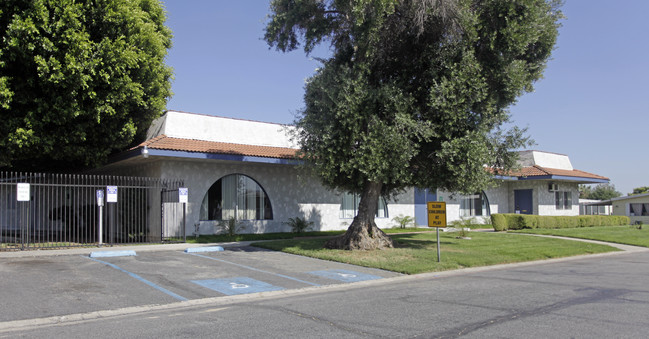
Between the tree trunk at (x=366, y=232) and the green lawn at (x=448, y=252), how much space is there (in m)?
0.44

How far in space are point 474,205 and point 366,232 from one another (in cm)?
1812

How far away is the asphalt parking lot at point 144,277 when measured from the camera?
324 inches

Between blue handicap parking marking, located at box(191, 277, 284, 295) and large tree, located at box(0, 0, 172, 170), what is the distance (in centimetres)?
930

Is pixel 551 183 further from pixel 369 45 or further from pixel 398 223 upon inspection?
pixel 369 45

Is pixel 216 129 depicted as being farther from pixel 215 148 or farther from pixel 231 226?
pixel 231 226

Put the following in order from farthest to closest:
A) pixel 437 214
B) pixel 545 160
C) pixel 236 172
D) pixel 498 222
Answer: pixel 545 160 < pixel 498 222 < pixel 236 172 < pixel 437 214

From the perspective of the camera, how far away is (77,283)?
32.0ft

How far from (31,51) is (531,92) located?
1654 cm

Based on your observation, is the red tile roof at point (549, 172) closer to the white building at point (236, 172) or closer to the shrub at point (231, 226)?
the white building at point (236, 172)

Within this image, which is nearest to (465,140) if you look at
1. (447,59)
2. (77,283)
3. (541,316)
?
(447,59)

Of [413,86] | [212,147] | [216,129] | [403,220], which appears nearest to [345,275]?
[413,86]

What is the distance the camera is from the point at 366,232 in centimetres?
1548

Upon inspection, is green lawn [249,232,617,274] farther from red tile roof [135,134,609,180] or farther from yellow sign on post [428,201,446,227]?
red tile roof [135,134,609,180]

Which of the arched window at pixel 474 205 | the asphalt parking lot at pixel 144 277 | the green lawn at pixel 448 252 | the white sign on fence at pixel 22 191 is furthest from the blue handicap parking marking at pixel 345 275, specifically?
the arched window at pixel 474 205
